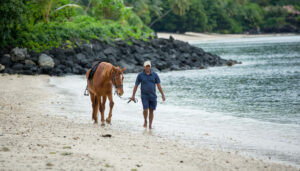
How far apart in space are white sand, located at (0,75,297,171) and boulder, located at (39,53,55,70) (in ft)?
60.7

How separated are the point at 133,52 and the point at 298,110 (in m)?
24.1

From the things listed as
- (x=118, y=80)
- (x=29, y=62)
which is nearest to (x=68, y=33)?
(x=29, y=62)

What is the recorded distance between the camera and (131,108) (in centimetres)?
1495

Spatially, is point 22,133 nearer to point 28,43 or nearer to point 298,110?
point 298,110

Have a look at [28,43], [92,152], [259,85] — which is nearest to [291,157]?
[92,152]

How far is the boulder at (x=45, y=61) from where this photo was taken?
2846 centimetres

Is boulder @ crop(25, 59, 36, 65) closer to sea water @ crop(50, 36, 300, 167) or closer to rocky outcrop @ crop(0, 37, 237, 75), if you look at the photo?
rocky outcrop @ crop(0, 37, 237, 75)

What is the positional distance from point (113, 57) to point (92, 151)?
88.7ft

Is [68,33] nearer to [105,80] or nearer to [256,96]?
[256,96]

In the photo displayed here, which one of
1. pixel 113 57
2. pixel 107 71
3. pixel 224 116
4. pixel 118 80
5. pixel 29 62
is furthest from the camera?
pixel 113 57

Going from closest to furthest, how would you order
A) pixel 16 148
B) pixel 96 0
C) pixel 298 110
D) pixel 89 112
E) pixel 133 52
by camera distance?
1. pixel 16 148
2. pixel 89 112
3. pixel 298 110
4. pixel 133 52
5. pixel 96 0

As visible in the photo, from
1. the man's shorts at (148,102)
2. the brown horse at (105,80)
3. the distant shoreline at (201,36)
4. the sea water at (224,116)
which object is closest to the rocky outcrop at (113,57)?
the sea water at (224,116)

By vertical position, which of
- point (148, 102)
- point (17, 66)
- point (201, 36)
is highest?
point (201, 36)

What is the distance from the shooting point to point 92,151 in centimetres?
698
